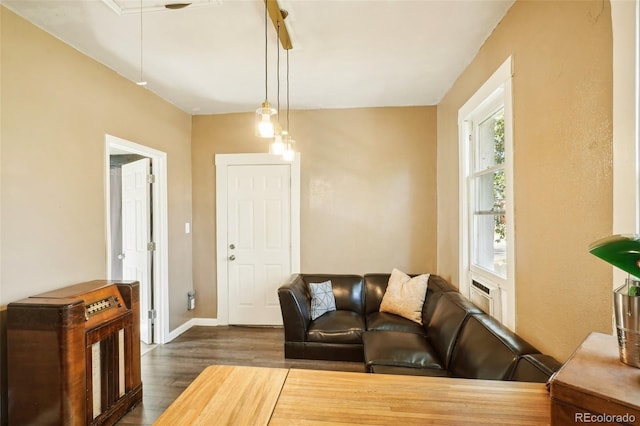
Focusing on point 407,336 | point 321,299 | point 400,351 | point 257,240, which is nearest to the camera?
point 400,351

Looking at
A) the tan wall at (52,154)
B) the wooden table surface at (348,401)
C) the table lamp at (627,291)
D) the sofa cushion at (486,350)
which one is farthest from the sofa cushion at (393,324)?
the tan wall at (52,154)

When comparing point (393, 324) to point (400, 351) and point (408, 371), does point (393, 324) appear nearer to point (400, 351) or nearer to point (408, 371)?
point (400, 351)

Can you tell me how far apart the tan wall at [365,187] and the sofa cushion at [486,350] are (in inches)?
65.8

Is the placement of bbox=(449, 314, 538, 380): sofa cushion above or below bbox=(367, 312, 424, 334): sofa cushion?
above

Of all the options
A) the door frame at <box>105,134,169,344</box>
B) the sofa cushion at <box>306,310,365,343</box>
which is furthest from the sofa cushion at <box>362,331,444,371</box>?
the door frame at <box>105,134,169,344</box>

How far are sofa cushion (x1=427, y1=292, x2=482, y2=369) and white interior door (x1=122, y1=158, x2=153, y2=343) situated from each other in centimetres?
299

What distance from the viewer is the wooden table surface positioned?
0.75 metres

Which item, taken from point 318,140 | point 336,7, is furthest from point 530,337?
point 318,140

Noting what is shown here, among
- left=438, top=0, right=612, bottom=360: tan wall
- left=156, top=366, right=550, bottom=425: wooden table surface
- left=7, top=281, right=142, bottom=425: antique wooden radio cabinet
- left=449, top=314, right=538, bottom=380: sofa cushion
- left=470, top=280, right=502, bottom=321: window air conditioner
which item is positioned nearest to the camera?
left=156, top=366, right=550, bottom=425: wooden table surface

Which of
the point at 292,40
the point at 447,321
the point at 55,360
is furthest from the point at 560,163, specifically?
the point at 55,360

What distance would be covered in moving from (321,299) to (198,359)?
137cm

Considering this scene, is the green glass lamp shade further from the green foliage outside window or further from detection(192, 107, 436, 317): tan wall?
detection(192, 107, 436, 317): tan wall

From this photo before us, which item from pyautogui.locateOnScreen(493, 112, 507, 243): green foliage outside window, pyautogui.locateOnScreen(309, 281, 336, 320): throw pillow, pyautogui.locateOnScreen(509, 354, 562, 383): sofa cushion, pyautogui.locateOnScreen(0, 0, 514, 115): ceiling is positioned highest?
pyautogui.locateOnScreen(0, 0, 514, 115): ceiling

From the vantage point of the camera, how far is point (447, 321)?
6.99 ft
